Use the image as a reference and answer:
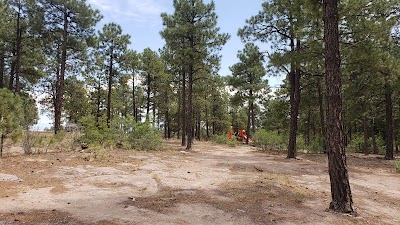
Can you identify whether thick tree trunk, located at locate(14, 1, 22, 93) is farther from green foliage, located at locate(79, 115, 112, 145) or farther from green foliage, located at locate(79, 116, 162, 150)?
green foliage, located at locate(79, 115, 112, 145)

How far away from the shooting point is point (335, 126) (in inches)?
198

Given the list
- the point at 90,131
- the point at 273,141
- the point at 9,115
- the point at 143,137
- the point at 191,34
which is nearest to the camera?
the point at 9,115

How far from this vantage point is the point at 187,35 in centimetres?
1827

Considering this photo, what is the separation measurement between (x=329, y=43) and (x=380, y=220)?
3.21 metres

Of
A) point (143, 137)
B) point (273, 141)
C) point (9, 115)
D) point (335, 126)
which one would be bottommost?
point (273, 141)

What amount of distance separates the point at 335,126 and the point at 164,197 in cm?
347

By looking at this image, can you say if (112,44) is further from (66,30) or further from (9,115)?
(9,115)

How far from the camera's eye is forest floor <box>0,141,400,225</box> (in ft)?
13.8

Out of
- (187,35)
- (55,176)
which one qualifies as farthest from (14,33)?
(55,176)

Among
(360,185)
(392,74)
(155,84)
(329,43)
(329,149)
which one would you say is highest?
(155,84)

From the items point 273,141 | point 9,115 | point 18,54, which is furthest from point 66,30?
point 273,141

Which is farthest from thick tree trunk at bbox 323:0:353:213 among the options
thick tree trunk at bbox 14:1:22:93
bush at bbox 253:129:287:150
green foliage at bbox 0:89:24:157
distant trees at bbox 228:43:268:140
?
distant trees at bbox 228:43:268:140

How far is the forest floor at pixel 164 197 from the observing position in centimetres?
421

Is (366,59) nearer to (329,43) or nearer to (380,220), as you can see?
(329,43)
